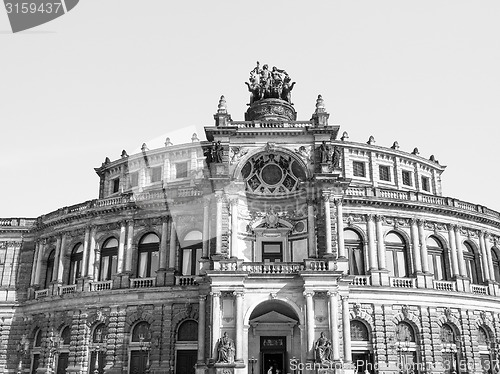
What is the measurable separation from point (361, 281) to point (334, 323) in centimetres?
829

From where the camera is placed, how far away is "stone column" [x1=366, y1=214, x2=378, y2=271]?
43750mm

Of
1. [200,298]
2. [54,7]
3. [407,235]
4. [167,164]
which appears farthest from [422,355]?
[54,7]

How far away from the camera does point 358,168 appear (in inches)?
2063

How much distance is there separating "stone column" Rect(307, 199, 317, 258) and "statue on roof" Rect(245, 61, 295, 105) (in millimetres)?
13019

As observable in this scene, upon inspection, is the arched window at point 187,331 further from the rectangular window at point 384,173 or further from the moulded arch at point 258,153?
the rectangular window at point 384,173

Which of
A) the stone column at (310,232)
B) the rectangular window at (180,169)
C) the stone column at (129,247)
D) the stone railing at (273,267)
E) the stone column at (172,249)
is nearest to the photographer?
the stone railing at (273,267)

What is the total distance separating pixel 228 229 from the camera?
3934cm

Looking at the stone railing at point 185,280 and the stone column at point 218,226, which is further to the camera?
the stone railing at point 185,280

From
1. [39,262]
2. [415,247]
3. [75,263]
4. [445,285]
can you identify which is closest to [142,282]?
[75,263]

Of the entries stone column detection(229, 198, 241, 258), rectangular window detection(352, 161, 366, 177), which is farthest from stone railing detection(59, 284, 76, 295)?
rectangular window detection(352, 161, 366, 177)

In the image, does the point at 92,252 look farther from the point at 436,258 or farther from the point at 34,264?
the point at 436,258

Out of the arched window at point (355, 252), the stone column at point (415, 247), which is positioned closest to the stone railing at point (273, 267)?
the arched window at point (355, 252)

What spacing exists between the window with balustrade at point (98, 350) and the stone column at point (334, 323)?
19461 mm

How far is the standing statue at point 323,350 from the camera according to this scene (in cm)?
3488
